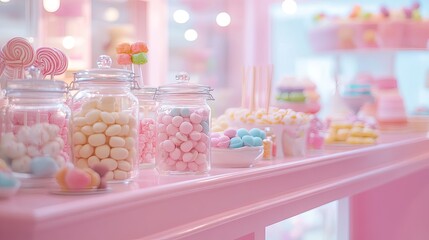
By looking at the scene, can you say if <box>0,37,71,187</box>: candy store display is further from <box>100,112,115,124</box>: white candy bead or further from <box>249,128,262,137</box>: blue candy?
<box>249,128,262,137</box>: blue candy

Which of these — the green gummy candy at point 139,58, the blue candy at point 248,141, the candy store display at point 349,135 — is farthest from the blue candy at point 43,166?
the candy store display at point 349,135

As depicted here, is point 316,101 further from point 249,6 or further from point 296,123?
point 249,6

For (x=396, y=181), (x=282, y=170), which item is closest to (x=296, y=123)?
Result: (x=282, y=170)

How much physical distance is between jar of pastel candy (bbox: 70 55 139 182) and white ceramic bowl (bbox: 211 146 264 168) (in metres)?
0.28

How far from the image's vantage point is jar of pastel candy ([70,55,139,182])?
3.62 ft

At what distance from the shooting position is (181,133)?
1247 mm

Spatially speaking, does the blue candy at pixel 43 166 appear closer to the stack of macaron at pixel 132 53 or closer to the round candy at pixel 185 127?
the round candy at pixel 185 127

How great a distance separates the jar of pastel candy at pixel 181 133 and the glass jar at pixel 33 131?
9.2 inches

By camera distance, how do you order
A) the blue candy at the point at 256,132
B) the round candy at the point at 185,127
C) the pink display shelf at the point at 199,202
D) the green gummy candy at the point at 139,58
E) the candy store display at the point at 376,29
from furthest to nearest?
the candy store display at the point at 376,29
the blue candy at the point at 256,132
the green gummy candy at the point at 139,58
the round candy at the point at 185,127
the pink display shelf at the point at 199,202

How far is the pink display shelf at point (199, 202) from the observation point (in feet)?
2.81

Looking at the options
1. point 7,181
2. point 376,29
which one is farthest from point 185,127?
point 376,29

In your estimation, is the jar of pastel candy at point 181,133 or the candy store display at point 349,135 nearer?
the jar of pastel candy at point 181,133

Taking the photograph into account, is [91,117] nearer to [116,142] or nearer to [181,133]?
[116,142]

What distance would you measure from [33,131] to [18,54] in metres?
0.23
